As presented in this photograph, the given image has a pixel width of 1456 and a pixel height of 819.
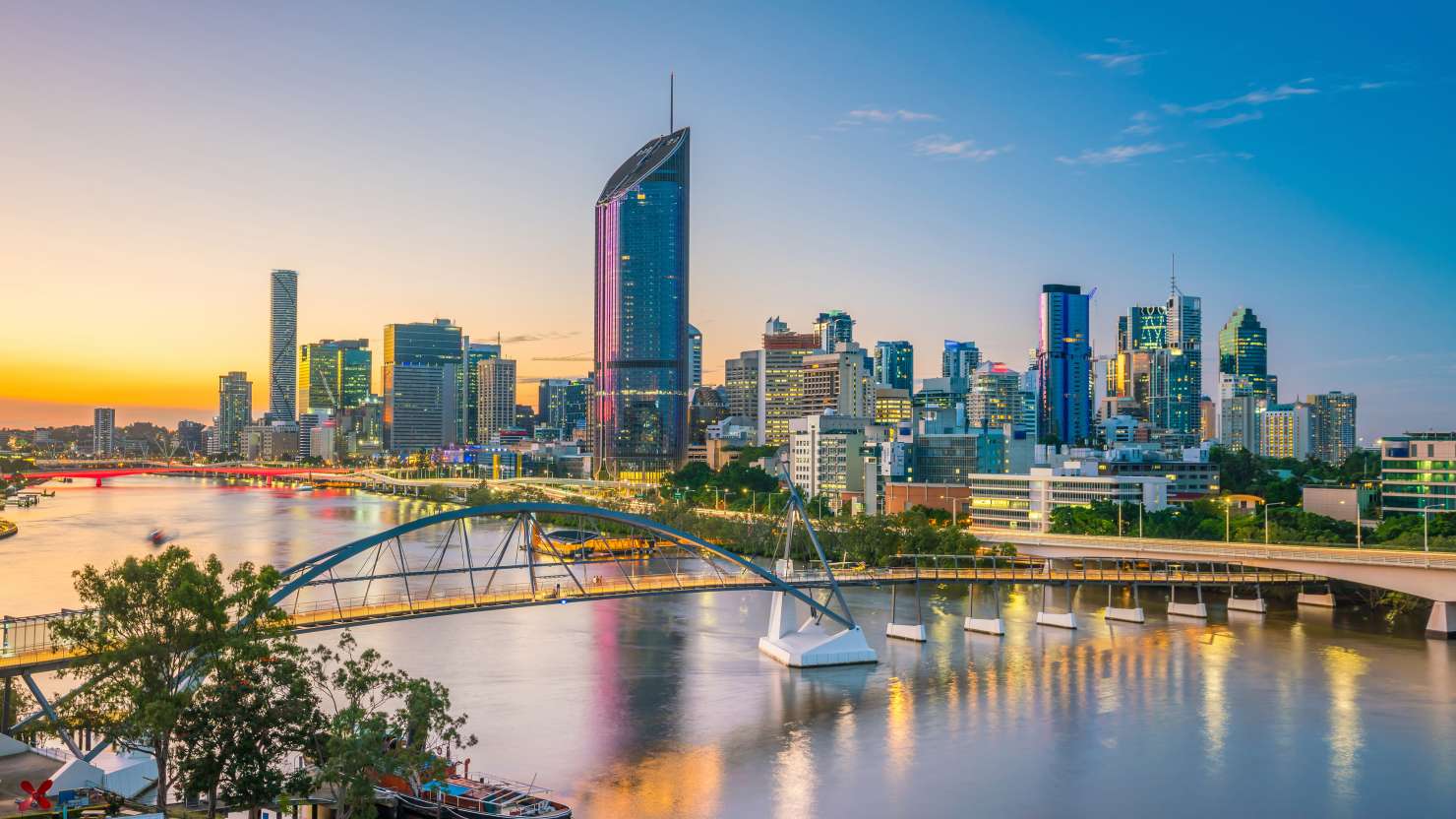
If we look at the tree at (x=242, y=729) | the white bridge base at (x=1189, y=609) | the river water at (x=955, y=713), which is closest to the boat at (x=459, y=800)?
the river water at (x=955, y=713)

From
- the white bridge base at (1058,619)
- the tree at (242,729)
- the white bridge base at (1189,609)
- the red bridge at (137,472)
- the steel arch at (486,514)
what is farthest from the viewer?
the red bridge at (137,472)

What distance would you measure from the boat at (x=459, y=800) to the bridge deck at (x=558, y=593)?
171 inches

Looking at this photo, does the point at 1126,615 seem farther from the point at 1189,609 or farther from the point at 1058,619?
the point at 1058,619

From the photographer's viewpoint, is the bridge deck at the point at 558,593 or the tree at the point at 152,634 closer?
the tree at the point at 152,634

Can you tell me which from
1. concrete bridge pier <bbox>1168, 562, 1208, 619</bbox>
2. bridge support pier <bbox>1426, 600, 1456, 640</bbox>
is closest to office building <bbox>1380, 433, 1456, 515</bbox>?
concrete bridge pier <bbox>1168, 562, 1208, 619</bbox>

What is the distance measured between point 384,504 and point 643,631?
105 m

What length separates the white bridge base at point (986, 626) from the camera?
168ft

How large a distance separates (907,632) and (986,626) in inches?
164

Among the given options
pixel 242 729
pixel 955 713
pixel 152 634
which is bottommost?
pixel 955 713

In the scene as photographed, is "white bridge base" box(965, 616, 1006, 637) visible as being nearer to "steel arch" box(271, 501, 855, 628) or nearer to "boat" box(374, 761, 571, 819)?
"steel arch" box(271, 501, 855, 628)

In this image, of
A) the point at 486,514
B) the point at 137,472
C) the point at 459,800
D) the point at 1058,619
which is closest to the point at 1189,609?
the point at 1058,619

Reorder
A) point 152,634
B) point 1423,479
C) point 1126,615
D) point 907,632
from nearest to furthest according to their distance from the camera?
point 152,634 < point 907,632 < point 1126,615 < point 1423,479

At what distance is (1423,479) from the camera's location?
82.5 metres

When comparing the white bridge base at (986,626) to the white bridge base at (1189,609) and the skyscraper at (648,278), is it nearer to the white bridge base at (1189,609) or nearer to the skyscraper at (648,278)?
the white bridge base at (1189,609)
